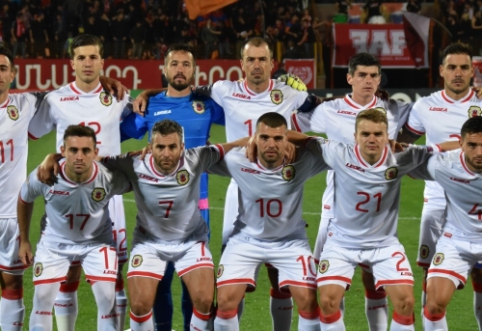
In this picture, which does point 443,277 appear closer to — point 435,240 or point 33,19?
point 435,240

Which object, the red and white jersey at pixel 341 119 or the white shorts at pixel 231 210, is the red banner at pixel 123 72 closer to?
the red and white jersey at pixel 341 119

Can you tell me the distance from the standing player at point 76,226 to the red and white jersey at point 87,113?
0.67 meters

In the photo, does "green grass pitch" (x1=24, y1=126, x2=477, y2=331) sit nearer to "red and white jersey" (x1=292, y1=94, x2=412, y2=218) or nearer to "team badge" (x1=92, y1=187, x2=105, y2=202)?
"red and white jersey" (x1=292, y1=94, x2=412, y2=218)

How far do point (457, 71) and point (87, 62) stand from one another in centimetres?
317

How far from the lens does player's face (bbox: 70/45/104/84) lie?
7.39m

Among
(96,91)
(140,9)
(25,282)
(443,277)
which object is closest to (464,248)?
(443,277)

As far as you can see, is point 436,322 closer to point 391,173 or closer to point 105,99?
point 391,173

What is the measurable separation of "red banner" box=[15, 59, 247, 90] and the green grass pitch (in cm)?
438

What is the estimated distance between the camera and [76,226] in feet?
22.4

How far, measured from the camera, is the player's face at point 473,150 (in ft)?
21.8

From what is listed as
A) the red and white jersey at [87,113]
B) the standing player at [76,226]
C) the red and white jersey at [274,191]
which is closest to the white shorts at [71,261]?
the standing player at [76,226]

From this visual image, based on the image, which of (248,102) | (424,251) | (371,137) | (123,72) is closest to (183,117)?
(248,102)

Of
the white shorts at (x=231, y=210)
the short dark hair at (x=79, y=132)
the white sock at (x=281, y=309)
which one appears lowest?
the white sock at (x=281, y=309)

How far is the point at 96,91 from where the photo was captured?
755 cm
